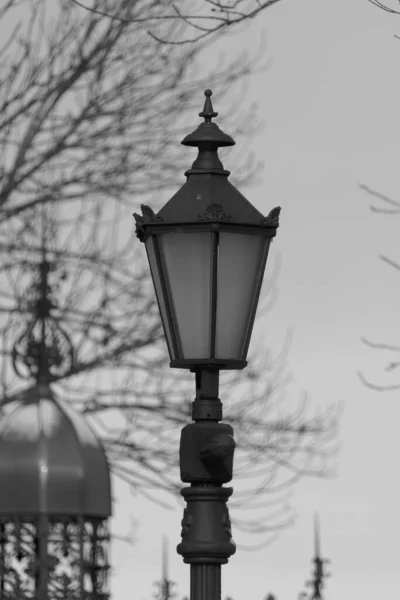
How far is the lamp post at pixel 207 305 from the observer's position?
6.01m

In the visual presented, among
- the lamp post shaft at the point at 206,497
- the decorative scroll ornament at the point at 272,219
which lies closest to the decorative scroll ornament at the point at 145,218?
the decorative scroll ornament at the point at 272,219

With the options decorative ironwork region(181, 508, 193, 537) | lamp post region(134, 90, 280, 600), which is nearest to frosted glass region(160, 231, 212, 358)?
lamp post region(134, 90, 280, 600)

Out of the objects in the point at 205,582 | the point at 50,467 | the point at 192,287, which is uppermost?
the point at 192,287

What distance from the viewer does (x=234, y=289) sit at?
6.10 metres

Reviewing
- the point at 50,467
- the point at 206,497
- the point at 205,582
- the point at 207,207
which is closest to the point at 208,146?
the point at 207,207

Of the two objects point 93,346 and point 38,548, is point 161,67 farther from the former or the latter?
point 38,548

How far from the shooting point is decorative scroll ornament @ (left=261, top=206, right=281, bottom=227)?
6121 mm

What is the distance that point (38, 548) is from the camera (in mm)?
7637

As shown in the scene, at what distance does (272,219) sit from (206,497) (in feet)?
2.84

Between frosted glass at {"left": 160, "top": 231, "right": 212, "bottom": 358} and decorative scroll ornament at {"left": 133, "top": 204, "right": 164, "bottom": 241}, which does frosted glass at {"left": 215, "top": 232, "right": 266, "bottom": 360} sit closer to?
frosted glass at {"left": 160, "top": 231, "right": 212, "bottom": 358}

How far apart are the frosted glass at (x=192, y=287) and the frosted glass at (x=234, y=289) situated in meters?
0.04

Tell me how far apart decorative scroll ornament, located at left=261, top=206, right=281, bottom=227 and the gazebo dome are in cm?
170

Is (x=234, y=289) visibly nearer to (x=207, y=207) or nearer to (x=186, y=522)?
(x=207, y=207)

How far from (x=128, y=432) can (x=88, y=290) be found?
Result: 1.31 m
